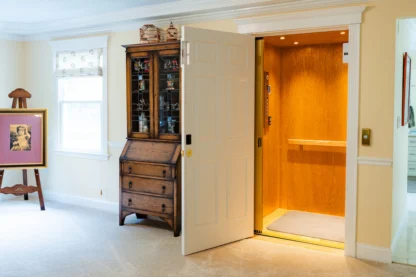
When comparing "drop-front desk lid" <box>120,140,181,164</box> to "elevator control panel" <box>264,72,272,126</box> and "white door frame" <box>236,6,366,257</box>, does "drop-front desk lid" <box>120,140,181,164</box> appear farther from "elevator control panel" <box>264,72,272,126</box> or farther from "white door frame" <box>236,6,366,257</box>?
"white door frame" <box>236,6,366,257</box>

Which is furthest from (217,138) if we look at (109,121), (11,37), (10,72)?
(11,37)

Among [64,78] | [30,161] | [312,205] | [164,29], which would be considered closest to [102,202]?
[30,161]

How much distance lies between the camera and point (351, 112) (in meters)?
4.04

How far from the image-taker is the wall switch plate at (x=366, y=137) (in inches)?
156

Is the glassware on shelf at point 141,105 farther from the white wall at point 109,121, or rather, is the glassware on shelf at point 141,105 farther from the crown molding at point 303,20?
the crown molding at point 303,20

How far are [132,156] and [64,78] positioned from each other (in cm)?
207

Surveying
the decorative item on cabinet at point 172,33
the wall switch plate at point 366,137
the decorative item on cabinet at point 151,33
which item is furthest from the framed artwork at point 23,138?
the wall switch plate at point 366,137

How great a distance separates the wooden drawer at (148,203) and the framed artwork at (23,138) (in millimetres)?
1623

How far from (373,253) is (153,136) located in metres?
2.59

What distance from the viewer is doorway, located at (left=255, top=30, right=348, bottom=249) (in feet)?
17.7

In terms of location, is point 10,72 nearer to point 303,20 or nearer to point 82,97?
point 82,97

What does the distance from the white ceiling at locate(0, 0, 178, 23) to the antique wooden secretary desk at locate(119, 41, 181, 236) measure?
504 mm

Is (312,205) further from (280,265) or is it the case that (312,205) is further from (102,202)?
(102,202)

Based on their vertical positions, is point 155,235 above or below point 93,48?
below
